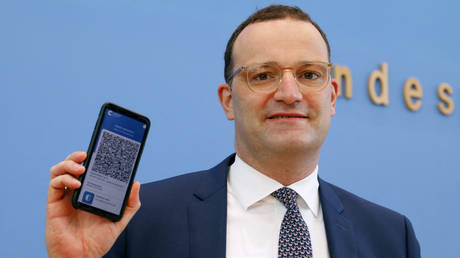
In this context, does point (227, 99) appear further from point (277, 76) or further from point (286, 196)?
point (286, 196)

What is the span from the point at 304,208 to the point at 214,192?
0.22 meters

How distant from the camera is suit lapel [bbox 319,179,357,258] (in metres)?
1.04

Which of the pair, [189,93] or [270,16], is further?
[189,93]

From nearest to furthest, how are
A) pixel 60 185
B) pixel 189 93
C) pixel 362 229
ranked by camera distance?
pixel 60 185
pixel 362 229
pixel 189 93

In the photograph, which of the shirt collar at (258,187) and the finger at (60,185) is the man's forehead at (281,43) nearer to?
the shirt collar at (258,187)

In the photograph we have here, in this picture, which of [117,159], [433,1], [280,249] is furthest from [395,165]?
[117,159]

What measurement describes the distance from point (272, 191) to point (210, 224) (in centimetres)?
17

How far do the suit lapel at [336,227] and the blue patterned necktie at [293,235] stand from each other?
0.20ft

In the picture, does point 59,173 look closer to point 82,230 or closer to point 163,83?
point 82,230

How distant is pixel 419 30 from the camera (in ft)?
7.39

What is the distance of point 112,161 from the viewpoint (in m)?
0.87

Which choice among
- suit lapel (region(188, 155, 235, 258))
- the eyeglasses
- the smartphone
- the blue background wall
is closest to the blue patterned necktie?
suit lapel (region(188, 155, 235, 258))

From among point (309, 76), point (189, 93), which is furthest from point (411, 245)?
point (189, 93)

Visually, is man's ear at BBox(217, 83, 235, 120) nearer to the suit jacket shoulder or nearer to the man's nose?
the man's nose
